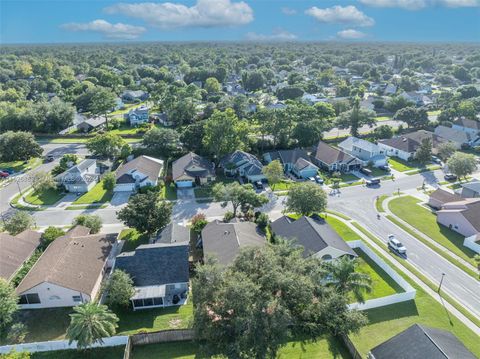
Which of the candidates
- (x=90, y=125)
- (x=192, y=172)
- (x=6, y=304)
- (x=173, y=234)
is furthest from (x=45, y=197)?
(x=90, y=125)

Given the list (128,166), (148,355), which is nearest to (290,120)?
(128,166)

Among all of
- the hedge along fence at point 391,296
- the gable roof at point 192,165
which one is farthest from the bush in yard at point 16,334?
the gable roof at point 192,165

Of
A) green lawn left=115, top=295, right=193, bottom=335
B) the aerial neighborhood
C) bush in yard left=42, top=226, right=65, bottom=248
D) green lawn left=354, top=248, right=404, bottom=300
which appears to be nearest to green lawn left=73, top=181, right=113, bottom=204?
the aerial neighborhood

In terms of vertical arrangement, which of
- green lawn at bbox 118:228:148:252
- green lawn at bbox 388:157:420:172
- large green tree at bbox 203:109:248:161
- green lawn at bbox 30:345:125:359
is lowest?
green lawn at bbox 388:157:420:172

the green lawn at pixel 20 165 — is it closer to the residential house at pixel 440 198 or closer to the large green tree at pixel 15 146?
the large green tree at pixel 15 146

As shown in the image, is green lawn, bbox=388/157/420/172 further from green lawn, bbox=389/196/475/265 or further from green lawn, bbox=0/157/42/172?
green lawn, bbox=0/157/42/172

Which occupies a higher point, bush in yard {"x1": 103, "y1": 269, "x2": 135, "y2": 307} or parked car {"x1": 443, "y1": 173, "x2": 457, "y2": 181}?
bush in yard {"x1": 103, "y1": 269, "x2": 135, "y2": 307}
